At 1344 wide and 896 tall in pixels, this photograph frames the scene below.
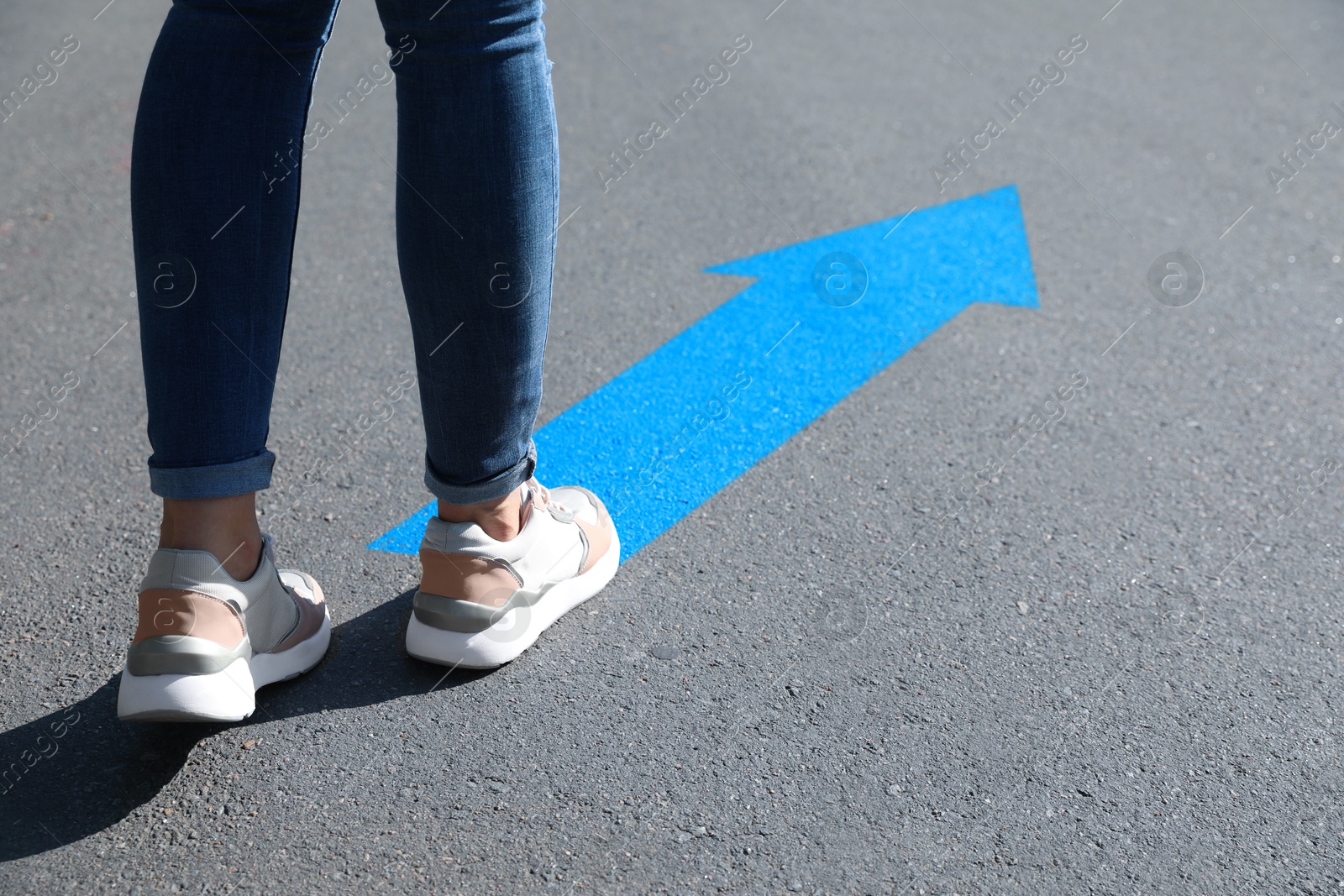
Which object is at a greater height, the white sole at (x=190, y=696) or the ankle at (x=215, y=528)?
the ankle at (x=215, y=528)

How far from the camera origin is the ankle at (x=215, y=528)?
156 centimetres

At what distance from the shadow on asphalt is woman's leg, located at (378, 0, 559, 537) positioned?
352mm

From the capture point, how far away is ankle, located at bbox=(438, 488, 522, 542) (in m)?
1.75

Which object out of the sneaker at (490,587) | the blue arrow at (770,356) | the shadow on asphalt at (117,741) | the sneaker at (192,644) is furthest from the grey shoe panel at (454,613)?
the blue arrow at (770,356)

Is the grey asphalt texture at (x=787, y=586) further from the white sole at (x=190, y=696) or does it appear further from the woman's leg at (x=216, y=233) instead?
the woman's leg at (x=216, y=233)

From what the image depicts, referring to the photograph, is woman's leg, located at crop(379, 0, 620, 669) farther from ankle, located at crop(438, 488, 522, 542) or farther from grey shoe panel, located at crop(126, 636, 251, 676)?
grey shoe panel, located at crop(126, 636, 251, 676)

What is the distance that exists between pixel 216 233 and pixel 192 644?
0.56 m

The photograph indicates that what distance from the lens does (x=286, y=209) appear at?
1.55 metres

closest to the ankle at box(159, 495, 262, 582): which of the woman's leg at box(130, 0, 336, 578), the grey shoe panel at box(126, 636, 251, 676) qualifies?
the woman's leg at box(130, 0, 336, 578)

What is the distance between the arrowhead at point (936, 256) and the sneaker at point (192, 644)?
196cm

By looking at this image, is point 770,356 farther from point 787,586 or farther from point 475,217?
point 475,217

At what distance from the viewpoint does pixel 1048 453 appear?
249 cm

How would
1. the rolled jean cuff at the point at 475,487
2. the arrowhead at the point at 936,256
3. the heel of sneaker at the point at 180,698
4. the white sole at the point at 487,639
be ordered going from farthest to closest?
the arrowhead at the point at 936,256
the white sole at the point at 487,639
the rolled jean cuff at the point at 475,487
the heel of sneaker at the point at 180,698

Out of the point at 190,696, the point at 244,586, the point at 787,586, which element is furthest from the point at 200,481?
the point at 787,586
